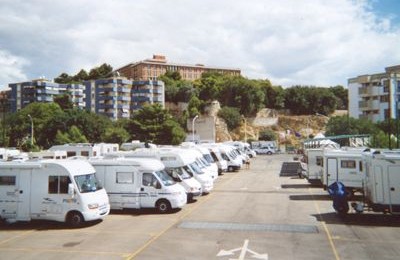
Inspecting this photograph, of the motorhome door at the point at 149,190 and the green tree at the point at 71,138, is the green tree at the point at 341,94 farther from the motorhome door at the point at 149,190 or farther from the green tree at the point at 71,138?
the motorhome door at the point at 149,190

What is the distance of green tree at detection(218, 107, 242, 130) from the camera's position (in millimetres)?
114188

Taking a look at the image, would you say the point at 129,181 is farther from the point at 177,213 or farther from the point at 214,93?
the point at 214,93

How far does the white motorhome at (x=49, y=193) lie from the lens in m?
18.7

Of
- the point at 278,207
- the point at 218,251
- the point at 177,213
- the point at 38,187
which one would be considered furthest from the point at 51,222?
the point at 278,207

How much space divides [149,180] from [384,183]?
10.6 meters

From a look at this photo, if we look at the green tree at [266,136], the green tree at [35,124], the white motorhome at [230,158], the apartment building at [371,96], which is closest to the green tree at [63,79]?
the green tree at [35,124]

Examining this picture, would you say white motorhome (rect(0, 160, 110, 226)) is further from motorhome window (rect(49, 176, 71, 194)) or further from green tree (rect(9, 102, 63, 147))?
green tree (rect(9, 102, 63, 147))

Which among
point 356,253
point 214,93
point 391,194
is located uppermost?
point 214,93

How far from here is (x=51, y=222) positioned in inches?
785

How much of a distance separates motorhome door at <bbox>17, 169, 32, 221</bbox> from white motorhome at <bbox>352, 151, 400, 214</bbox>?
14.0 meters

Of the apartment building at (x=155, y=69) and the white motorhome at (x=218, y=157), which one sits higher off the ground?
the apartment building at (x=155, y=69)

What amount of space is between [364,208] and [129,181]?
36.3ft

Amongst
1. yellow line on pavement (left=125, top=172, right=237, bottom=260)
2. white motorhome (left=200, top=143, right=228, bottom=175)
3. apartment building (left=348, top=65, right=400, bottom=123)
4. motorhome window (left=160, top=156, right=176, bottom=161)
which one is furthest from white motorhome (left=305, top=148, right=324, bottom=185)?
apartment building (left=348, top=65, right=400, bottom=123)

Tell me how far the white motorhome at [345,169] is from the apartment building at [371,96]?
64.3 m
